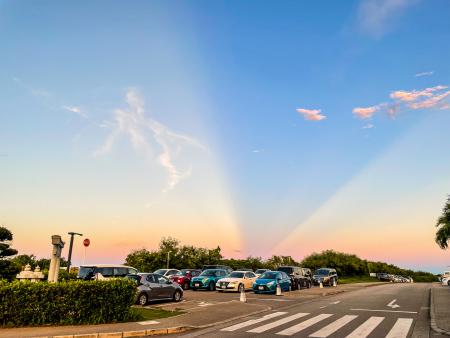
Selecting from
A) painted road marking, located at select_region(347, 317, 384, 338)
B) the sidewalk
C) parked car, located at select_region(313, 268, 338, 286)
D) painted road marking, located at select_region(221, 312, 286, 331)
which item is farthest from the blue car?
painted road marking, located at select_region(347, 317, 384, 338)

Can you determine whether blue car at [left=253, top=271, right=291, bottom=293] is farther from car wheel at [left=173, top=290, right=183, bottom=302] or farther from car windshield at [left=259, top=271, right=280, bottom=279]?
car wheel at [left=173, top=290, right=183, bottom=302]

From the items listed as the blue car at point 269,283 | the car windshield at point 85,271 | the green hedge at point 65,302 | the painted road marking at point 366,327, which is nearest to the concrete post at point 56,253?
the green hedge at point 65,302

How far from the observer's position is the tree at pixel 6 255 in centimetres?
2373

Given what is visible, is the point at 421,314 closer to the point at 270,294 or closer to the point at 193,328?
the point at 193,328

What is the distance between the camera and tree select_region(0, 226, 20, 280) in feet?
77.9

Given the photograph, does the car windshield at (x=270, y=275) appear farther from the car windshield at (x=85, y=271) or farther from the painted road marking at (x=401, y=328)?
the painted road marking at (x=401, y=328)

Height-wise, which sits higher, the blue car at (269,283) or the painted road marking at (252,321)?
the blue car at (269,283)

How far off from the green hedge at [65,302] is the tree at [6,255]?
14.6 metres

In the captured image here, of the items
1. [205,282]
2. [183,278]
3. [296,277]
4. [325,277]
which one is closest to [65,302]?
[205,282]

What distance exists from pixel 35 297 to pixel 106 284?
6.73 ft

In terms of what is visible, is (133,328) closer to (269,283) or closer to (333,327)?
(333,327)

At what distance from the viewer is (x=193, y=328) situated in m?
11.7

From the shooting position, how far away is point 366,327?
11.8 meters

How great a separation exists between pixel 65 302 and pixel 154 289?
7282 mm
